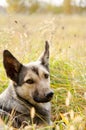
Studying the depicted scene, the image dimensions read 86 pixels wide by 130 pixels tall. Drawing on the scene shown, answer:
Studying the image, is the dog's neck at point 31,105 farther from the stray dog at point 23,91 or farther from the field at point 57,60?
the field at point 57,60

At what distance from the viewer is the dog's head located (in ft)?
19.6

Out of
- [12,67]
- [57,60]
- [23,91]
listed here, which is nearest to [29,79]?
[23,91]

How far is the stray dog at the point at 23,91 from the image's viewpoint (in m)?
6.05

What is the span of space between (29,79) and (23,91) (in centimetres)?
16

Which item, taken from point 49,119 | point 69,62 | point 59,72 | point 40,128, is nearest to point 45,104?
point 49,119

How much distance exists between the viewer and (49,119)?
632 centimetres

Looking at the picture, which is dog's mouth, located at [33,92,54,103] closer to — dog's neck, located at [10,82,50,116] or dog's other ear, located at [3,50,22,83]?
dog's neck, located at [10,82,50,116]

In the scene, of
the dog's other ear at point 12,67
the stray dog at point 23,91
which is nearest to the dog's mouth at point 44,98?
the stray dog at point 23,91

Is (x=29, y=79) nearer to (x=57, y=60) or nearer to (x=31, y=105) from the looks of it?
(x=31, y=105)

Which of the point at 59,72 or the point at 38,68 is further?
the point at 59,72

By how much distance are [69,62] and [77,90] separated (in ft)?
3.73

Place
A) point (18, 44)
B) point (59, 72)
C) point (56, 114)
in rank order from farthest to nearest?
point (18, 44), point (59, 72), point (56, 114)

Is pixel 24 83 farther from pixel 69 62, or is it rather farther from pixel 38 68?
pixel 69 62

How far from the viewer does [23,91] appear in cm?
611
